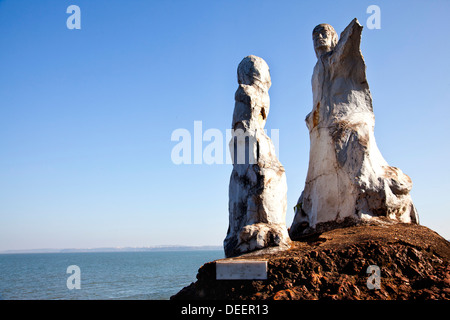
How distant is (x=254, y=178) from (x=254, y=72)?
2.33 metres

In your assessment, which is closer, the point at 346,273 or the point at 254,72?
the point at 346,273

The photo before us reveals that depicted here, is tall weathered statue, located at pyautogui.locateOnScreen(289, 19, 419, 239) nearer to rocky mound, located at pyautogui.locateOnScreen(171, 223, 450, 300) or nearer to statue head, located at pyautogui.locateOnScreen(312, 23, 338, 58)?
statue head, located at pyautogui.locateOnScreen(312, 23, 338, 58)

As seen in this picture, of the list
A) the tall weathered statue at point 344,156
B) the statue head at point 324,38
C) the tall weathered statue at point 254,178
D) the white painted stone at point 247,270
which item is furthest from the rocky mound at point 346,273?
the statue head at point 324,38

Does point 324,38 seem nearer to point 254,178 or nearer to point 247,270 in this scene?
point 254,178

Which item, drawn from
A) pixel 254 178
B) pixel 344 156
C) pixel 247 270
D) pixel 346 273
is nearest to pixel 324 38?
pixel 344 156

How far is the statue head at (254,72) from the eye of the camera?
317 inches

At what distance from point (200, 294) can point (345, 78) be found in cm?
689

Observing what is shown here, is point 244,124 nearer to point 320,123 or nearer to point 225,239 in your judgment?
point 225,239

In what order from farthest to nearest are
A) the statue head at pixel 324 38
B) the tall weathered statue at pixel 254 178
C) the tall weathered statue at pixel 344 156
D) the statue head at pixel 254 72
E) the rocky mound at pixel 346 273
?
the statue head at pixel 324 38 < the tall weathered statue at pixel 344 156 < the statue head at pixel 254 72 < the tall weathered statue at pixel 254 178 < the rocky mound at pixel 346 273

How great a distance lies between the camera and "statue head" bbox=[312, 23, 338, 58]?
10867 mm

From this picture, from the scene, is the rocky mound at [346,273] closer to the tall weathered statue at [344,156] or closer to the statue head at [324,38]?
the tall weathered statue at [344,156]

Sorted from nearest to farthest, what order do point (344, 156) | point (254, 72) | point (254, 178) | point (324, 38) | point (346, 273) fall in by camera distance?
point (346, 273)
point (254, 178)
point (254, 72)
point (344, 156)
point (324, 38)

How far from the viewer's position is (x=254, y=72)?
8.04 m
